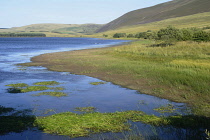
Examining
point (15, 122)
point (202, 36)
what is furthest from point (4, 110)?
point (202, 36)

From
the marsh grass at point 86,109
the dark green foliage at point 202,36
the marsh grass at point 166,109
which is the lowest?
the marsh grass at point 166,109

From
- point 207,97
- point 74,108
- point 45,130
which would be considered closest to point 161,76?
point 207,97

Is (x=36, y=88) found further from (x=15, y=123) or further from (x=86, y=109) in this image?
(x=15, y=123)

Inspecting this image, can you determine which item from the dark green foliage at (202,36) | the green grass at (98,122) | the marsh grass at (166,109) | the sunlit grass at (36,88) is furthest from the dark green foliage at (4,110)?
the dark green foliage at (202,36)

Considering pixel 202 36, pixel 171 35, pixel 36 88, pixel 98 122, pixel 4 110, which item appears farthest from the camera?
pixel 171 35

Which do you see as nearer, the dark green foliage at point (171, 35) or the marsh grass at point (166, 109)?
the marsh grass at point (166, 109)

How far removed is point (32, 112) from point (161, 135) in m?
7.11

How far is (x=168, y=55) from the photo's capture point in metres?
38.3

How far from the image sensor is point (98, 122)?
486 inches

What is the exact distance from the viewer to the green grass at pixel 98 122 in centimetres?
1164

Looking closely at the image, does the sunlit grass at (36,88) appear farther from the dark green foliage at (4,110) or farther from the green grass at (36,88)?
the dark green foliage at (4,110)

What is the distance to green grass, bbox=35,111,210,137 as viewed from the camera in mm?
11643

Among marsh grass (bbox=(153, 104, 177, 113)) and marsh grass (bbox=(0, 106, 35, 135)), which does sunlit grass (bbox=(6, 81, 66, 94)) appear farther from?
marsh grass (bbox=(153, 104, 177, 113))

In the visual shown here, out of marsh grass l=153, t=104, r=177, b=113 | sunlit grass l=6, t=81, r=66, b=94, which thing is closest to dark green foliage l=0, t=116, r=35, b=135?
sunlit grass l=6, t=81, r=66, b=94
